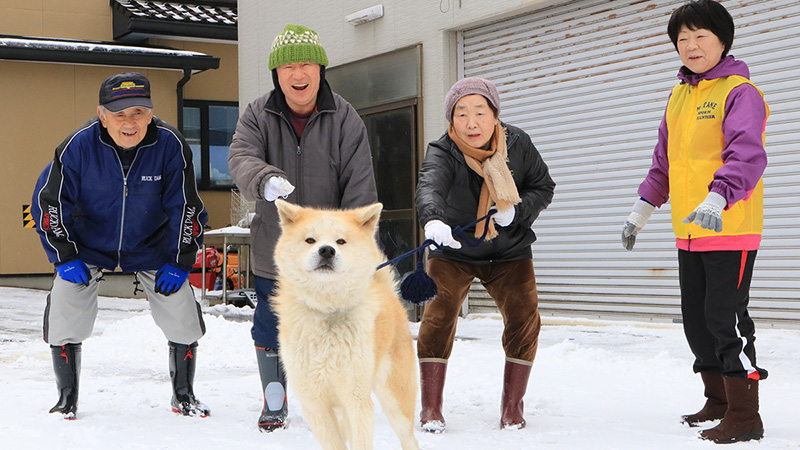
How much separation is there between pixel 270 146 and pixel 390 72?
6.85 m

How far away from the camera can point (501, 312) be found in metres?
4.32

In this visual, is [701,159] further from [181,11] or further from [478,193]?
[181,11]

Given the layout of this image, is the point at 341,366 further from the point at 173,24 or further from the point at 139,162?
the point at 173,24

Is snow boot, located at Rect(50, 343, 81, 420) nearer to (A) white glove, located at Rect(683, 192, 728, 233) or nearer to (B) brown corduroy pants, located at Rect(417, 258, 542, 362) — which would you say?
(B) brown corduroy pants, located at Rect(417, 258, 542, 362)

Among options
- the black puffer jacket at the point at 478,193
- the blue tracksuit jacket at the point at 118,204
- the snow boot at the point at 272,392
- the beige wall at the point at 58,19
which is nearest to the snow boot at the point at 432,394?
the black puffer jacket at the point at 478,193

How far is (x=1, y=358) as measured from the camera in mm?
7129

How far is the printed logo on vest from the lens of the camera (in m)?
3.90

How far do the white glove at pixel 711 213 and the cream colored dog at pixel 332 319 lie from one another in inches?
57.1

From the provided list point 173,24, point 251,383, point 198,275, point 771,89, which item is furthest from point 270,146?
point 173,24

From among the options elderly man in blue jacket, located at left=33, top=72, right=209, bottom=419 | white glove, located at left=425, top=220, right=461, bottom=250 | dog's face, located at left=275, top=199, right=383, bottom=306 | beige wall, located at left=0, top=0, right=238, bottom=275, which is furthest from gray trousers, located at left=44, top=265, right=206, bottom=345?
beige wall, located at left=0, top=0, right=238, bottom=275

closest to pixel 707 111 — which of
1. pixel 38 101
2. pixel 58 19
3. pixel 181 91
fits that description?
pixel 181 91

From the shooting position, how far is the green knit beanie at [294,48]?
408 cm

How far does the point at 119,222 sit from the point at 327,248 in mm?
2097

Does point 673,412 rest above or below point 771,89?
below
